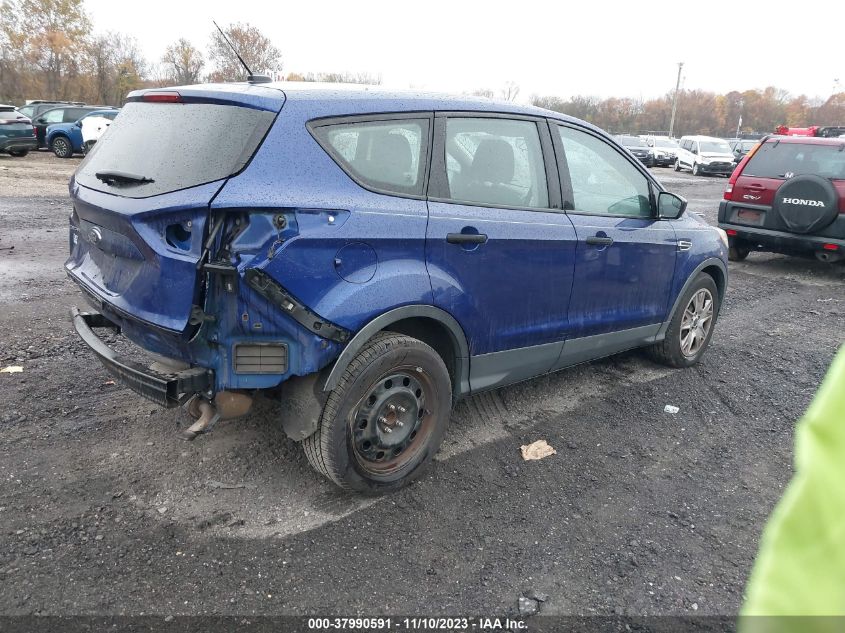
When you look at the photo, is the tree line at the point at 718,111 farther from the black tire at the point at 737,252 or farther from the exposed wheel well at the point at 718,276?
the exposed wheel well at the point at 718,276

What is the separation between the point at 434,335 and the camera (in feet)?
11.5

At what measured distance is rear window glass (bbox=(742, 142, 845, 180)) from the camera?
28.6 ft

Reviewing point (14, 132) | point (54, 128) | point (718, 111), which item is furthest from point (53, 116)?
point (718, 111)

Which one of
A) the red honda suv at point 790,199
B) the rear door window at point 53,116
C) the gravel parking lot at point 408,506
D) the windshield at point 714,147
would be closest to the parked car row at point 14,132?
the rear door window at point 53,116

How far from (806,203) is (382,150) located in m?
7.43

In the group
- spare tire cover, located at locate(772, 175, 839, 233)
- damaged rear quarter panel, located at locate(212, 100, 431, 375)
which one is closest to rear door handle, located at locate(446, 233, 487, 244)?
damaged rear quarter panel, located at locate(212, 100, 431, 375)

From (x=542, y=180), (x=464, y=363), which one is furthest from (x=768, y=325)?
(x=464, y=363)

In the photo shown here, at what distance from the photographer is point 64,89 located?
43.1m

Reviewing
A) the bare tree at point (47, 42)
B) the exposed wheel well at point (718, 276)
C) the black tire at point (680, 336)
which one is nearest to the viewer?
the black tire at point (680, 336)

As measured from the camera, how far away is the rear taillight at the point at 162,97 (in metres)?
3.18

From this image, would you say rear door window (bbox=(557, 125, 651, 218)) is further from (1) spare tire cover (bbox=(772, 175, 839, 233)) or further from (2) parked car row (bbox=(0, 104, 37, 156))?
(2) parked car row (bbox=(0, 104, 37, 156))

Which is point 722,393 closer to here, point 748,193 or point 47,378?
point 47,378

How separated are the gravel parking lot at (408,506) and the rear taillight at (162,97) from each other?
Answer: 1813mm

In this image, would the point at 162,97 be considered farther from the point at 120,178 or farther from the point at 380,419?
the point at 380,419
